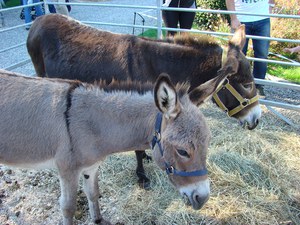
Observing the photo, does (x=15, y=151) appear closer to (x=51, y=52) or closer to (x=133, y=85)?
(x=133, y=85)

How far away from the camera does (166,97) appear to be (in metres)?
1.87

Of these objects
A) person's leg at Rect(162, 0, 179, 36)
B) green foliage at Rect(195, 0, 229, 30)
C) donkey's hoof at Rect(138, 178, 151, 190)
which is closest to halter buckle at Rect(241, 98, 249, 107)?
donkey's hoof at Rect(138, 178, 151, 190)

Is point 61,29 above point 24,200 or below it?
above

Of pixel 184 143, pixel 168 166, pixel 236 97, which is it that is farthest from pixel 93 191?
pixel 236 97

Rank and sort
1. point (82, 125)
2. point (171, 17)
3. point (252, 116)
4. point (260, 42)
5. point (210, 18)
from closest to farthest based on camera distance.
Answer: point (82, 125)
point (252, 116)
point (260, 42)
point (171, 17)
point (210, 18)

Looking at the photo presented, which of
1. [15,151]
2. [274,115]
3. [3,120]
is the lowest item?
[274,115]

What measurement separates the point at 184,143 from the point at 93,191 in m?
1.22

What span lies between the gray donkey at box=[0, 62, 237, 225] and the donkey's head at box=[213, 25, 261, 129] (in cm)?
85

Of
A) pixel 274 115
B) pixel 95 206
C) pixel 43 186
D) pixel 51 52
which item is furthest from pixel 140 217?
pixel 274 115

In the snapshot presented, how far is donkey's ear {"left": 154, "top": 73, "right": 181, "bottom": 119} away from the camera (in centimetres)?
176

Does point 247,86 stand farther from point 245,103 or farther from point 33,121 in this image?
point 33,121

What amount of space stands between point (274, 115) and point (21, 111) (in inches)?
145

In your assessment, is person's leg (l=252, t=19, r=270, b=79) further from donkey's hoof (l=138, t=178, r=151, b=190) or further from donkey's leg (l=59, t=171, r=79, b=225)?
donkey's leg (l=59, t=171, r=79, b=225)

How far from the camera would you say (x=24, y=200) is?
3.16 m
